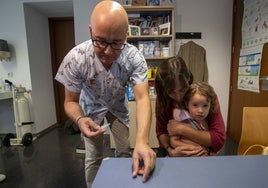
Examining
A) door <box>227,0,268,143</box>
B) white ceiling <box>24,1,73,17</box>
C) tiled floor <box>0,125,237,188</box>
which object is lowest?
tiled floor <box>0,125,237,188</box>

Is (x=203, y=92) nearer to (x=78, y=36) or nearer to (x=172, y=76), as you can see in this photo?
(x=172, y=76)

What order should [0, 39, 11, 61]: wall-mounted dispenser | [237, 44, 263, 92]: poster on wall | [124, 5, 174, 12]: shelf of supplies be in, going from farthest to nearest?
[0, 39, 11, 61]: wall-mounted dispenser, [124, 5, 174, 12]: shelf of supplies, [237, 44, 263, 92]: poster on wall

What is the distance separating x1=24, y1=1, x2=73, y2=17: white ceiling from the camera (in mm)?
2908

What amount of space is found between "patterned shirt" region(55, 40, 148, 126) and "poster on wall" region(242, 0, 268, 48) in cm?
169

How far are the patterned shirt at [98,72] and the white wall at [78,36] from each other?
193cm

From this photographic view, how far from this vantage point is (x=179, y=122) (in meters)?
0.96

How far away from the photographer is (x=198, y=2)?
2662 mm

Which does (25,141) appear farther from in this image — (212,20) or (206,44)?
(212,20)

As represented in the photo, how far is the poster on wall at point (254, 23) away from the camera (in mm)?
1975

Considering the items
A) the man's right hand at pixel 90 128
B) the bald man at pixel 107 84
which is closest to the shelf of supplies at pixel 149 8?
the bald man at pixel 107 84

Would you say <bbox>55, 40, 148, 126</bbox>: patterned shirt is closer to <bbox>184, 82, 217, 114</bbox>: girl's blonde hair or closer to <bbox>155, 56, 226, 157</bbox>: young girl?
<bbox>155, 56, 226, 157</bbox>: young girl

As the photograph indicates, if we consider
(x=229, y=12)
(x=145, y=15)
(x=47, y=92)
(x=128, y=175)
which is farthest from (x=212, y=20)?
(x=47, y=92)

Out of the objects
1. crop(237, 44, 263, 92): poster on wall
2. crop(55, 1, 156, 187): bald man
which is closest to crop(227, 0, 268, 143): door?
crop(237, 44, 263, 92): poster on wall

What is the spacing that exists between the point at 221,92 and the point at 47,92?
115 inches
